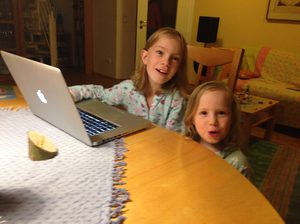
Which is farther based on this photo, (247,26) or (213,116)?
(247,26)

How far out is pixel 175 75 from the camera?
1.30 m

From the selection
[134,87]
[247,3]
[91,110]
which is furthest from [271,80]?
[91,110]

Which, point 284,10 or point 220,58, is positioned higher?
point 284,10

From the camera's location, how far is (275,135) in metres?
3.18

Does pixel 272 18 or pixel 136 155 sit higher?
pixel 272 18

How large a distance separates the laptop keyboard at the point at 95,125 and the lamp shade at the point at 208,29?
3.60 meters

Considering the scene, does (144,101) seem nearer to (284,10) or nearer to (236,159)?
(236,159)

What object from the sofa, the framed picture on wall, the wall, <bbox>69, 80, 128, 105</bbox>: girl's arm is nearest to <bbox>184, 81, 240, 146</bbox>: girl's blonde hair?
<bbox>69, 80, 128, 105</bbox>: girl's arm

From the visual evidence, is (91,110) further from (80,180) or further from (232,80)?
(232,80)

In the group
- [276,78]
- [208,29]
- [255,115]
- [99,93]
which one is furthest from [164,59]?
[208,29]

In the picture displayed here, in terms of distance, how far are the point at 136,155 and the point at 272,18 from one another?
3929mm

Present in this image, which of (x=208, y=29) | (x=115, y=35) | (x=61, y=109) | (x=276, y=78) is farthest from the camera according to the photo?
(x=115, y=35)

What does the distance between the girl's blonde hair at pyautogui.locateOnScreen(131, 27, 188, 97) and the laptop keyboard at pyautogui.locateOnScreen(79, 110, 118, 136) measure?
403 millimetres

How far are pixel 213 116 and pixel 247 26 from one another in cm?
374
